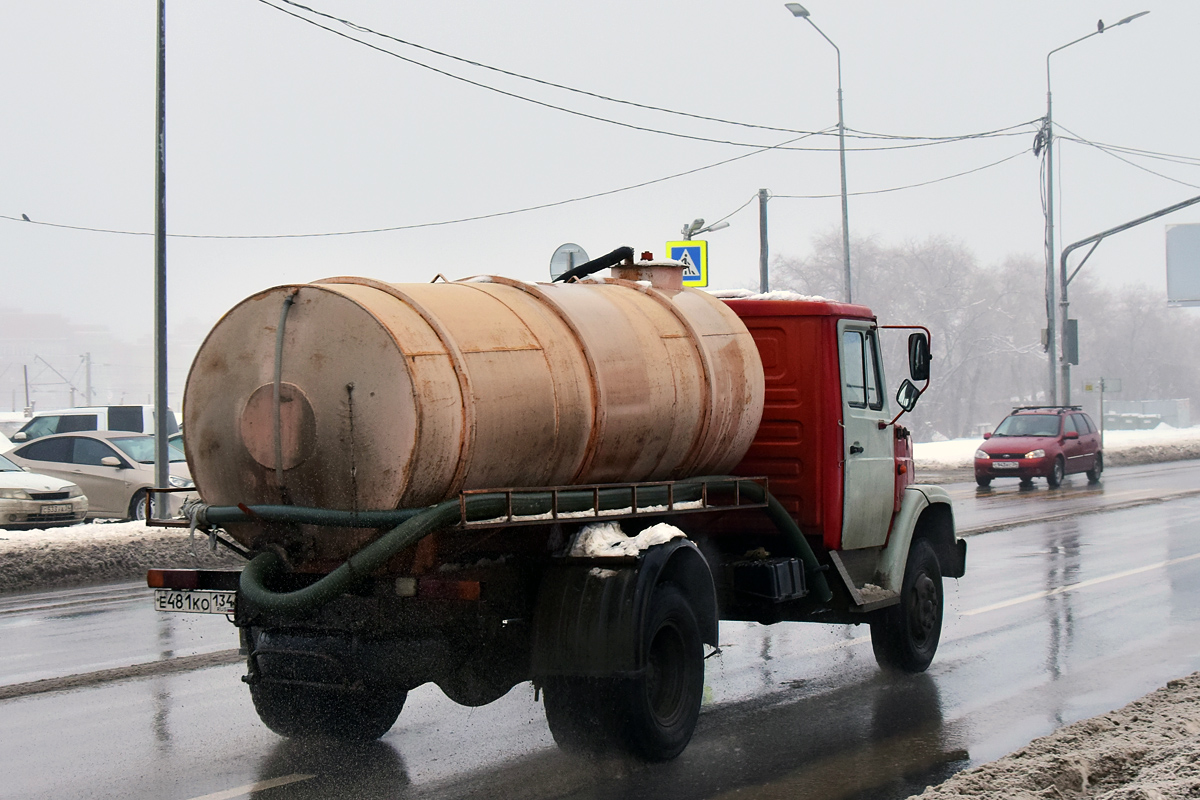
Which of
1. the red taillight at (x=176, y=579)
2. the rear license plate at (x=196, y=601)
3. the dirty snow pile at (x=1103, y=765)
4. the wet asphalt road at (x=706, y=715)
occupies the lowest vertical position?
the wet asphalt road at (x=706, y=715)

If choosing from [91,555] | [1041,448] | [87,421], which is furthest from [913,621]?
[87,421]

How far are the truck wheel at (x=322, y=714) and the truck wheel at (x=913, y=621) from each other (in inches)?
122

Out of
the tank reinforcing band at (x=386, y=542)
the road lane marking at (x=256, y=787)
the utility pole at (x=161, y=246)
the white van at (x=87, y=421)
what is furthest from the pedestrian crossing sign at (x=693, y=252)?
the road lane marking at (x=256, y=787)

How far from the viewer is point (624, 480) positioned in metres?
6.24

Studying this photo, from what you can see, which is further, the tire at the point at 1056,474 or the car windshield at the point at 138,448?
the tire at the point at 1056,474

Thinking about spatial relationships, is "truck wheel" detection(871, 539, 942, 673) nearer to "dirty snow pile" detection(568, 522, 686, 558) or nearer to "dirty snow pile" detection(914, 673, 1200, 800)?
"dirty snow pile" detection(914, 673, 1200, 800)

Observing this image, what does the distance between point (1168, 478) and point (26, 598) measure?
2503cm

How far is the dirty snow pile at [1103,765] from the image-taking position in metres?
4.85

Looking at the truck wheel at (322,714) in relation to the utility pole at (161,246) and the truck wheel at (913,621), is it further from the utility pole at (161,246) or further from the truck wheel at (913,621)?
the utility pole at (161,246)

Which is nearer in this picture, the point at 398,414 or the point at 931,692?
the point at 398,414

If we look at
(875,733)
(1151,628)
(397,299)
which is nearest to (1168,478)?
(1151,628)

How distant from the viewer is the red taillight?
597cm

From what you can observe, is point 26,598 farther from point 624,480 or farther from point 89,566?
point 624,480

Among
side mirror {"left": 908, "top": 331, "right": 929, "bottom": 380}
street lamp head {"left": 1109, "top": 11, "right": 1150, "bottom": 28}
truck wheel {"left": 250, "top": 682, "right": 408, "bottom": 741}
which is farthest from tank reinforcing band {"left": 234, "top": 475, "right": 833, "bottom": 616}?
street lamp head {"left": 1109, "top": 11, "right": 1150, "bottom": 28}
